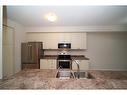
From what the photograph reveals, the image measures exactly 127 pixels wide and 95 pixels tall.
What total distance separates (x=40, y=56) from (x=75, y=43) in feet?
3.22

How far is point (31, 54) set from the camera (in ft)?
8.01

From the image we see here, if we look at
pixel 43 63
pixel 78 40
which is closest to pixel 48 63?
pixel 43 63

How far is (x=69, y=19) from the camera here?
218 cm

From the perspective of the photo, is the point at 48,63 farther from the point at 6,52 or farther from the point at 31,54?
the point at 6,52

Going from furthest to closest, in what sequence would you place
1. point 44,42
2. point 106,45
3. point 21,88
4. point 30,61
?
point 44,42
point 30,61
point 106,45
point 21,88

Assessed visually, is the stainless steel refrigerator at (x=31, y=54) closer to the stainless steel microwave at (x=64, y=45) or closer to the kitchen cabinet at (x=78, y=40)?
the stainless steel microwave at (x=64, y=45)

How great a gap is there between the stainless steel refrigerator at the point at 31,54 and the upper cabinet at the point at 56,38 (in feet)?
0.44

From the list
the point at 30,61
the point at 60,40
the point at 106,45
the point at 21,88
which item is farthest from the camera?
the point at 60,40

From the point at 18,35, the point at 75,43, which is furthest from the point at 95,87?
the point at 75,43

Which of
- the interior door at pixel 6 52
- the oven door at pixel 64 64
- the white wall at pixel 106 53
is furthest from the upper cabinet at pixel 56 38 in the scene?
the interior door at pixel 6 52

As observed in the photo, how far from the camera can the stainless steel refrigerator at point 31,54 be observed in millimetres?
2203

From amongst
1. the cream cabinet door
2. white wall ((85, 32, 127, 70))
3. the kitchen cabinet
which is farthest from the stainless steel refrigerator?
white wall ((85, 32, 127, 70))

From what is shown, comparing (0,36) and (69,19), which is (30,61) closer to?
(69,19)

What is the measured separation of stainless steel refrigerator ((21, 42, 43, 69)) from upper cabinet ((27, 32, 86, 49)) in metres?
0.13
